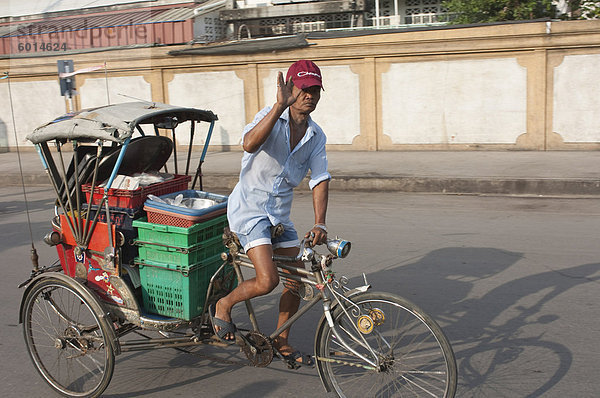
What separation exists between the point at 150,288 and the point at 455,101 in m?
11.8

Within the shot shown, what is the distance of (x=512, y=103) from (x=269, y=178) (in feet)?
38.1

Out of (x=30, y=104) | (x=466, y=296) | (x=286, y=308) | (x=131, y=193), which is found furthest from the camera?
(x=30, y=104)

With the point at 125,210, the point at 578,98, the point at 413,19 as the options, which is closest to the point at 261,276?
the point at 125,210

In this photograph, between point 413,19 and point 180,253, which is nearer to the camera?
point 180,253

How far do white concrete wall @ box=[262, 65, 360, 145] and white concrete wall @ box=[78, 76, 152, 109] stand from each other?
5.33 metres

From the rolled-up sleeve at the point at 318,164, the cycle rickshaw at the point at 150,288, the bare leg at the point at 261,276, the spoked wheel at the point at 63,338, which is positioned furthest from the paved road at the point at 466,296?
the rolled-up sleeve at the point at 318,164

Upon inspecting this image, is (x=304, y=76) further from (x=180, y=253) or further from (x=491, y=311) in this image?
(x=491, y=311)

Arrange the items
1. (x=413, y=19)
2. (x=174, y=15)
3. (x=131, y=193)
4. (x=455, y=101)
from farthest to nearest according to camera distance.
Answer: (x=413, y=19) < (x=174, y=15) < (x=455, y=101) < (x=131, y=193)

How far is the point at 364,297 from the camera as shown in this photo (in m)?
3.07

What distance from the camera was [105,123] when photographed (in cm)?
353

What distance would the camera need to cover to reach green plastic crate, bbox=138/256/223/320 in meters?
3.54

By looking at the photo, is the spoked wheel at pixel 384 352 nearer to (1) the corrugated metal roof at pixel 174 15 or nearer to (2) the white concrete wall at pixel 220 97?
(2) the white concrete wall at pixel 220 97

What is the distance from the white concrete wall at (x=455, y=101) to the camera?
13719 millimetres

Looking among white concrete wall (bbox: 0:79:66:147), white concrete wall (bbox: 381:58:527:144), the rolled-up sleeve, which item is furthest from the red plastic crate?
white concrete wall (bbox: 0:79:66:147)
